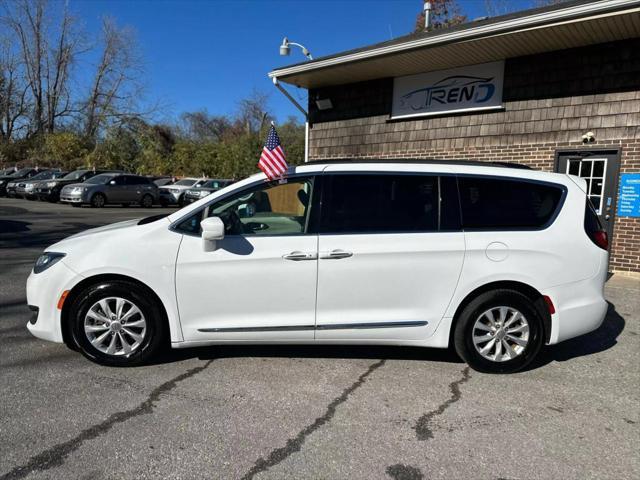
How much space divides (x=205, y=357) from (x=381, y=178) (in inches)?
83.9

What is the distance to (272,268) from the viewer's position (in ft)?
12.0

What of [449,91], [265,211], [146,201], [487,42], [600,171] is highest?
[487,42]

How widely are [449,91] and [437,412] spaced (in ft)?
25.9

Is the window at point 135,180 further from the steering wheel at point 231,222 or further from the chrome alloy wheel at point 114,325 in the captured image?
the steering wheel at point 231,222

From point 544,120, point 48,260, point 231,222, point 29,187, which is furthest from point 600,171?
point 29,187

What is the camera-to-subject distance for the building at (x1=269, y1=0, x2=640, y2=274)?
7.55m

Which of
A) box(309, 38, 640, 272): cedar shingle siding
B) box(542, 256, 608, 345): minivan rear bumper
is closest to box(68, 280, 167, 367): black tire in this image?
box(542, 256, 608, 345): minivan rear bumper

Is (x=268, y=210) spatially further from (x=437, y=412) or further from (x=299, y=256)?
(x=437, y=412)

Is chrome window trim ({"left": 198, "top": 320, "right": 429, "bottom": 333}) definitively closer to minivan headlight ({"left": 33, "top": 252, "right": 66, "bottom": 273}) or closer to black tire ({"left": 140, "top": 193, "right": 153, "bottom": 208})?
minivan headlight ({"left": 33, "top": 252, "right": 66, "bottom": 273})

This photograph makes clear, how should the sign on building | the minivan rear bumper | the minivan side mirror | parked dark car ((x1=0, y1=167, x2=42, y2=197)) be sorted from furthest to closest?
parked dark car ((x1=0, y1=167, x2=42, y2=197)), the sign on building, the minivan rear bumper, the minivan side mirror

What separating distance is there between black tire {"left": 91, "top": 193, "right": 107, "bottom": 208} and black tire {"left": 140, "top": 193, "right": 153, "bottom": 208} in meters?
1.88

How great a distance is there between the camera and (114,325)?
3.67 m

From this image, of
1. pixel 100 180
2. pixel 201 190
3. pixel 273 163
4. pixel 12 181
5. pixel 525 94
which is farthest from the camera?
pixel 12 181

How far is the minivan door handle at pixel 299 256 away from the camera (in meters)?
3.64
